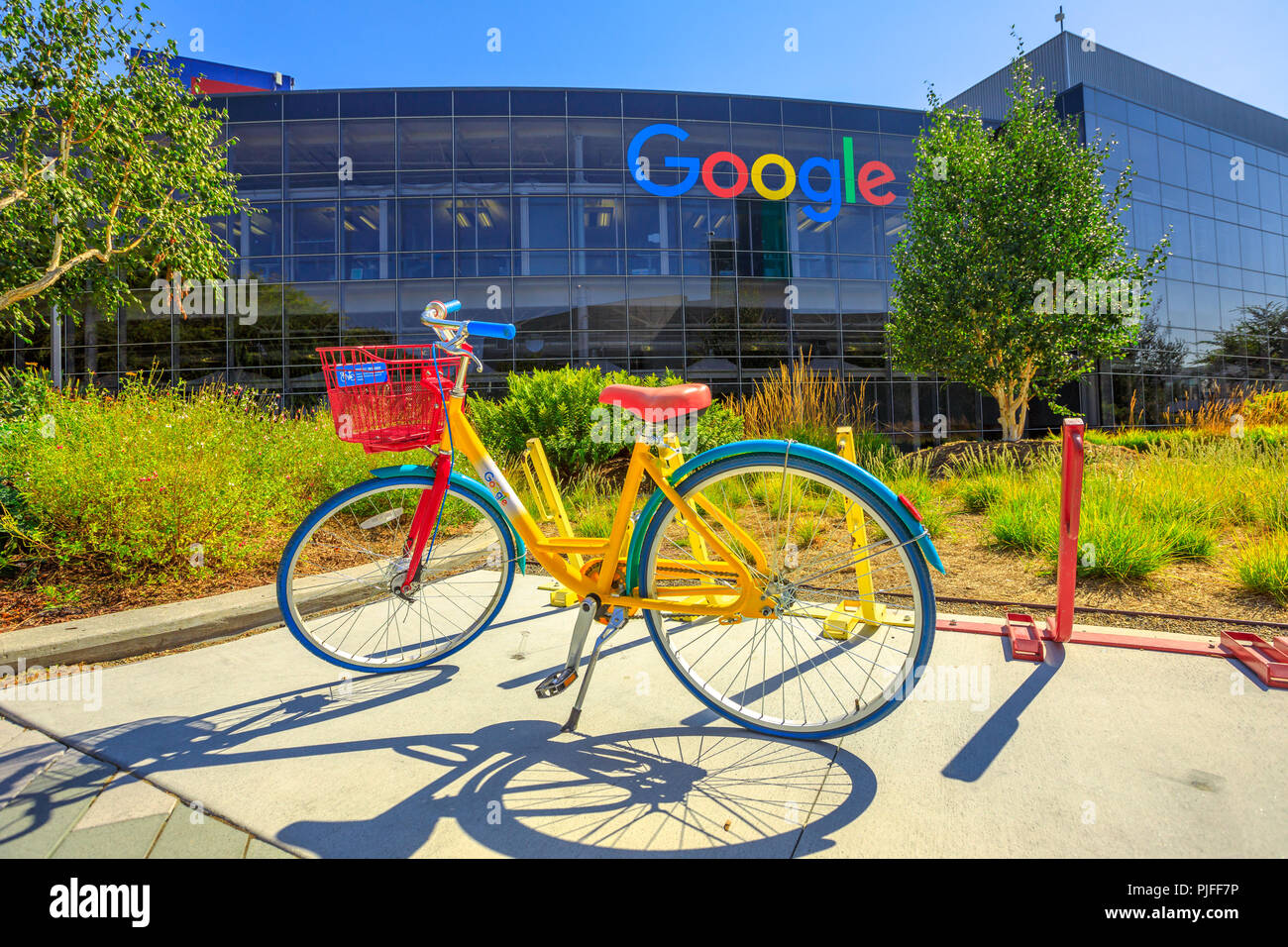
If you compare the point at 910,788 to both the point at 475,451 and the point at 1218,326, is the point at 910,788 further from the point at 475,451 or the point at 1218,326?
the point at 1218,326

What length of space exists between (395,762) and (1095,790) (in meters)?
2.19

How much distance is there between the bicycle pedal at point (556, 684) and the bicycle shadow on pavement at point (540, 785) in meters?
0.18

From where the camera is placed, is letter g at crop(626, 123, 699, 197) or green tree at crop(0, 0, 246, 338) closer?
green tree at crop(0, 0, 246, 338)

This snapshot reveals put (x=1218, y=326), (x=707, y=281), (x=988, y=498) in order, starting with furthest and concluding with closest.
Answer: (x=1218, y=326)
(x=707, y=281)
(x=988, y=498)

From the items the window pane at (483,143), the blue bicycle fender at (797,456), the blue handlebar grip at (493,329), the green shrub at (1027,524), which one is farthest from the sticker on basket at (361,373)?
the window pane at (483,143)

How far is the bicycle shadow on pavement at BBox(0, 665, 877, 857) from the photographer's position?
1.86 m

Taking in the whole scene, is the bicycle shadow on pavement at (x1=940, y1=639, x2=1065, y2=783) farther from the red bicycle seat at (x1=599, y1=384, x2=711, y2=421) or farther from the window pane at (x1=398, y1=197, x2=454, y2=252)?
the window pane at (x1=398, y1=197, x2=454, y2=252)

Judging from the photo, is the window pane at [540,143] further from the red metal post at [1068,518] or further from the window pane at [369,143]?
the red metal post at [1068,518]

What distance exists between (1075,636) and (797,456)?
196 cm

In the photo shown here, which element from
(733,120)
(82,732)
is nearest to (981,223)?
(82,732)

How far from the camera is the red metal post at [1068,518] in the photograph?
2869mm

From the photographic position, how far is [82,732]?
8.21 ft

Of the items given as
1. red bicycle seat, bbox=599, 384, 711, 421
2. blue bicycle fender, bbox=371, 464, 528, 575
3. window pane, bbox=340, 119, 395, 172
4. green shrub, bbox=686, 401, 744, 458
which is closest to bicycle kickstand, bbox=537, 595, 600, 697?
blue bicycle fender, bbox=371, 464, 528, 575
